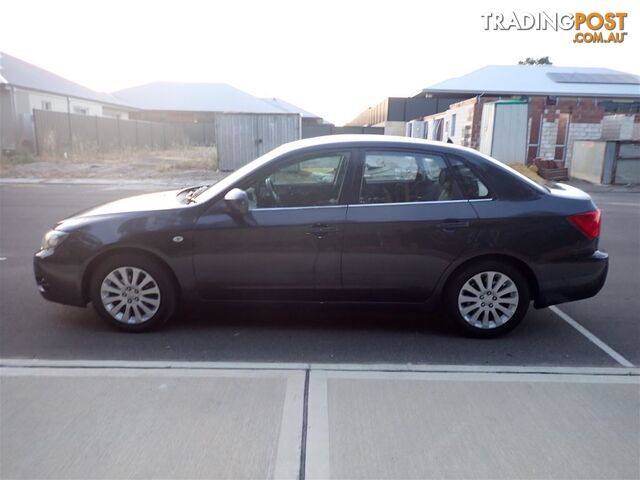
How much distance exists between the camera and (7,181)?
19.0m

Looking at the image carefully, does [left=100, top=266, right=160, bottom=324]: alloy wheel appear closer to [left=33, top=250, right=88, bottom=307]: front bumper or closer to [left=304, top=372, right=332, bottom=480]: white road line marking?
[left=33, top=250, right=88, bottom=307]: front bumper

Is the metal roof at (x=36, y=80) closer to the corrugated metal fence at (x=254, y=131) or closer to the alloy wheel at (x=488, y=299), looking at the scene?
the corrugated metal fence at (x=254, y=131)

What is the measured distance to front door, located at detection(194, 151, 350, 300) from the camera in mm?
4496

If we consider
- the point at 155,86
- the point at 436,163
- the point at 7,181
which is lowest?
the point at 7,181

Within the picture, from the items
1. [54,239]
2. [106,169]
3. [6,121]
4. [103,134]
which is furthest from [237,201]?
[103,134]

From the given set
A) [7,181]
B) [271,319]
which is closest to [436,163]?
[271,319]

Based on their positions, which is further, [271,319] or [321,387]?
[271,319]

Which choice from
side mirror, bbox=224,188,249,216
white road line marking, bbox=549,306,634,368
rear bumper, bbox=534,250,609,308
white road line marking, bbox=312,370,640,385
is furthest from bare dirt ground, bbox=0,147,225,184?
white road line marking, bbox=312,370,640,385

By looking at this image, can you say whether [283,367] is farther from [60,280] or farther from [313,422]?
[60,280]

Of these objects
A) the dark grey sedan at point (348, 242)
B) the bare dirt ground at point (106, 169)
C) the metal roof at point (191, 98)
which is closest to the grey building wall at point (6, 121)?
the bare dirt ground at point (106, 169)

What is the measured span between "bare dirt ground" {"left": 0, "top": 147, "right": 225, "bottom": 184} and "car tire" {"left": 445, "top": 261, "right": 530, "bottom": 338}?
1646cm

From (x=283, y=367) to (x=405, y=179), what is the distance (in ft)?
6.03

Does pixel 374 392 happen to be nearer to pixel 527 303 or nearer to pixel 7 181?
pixel 527 303

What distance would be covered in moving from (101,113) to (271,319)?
4002 centimetres
